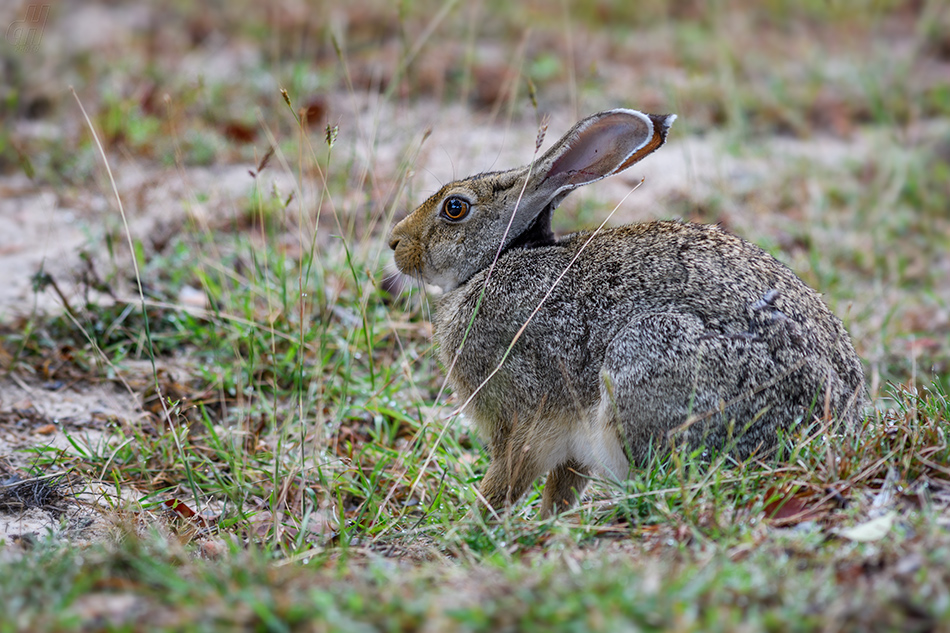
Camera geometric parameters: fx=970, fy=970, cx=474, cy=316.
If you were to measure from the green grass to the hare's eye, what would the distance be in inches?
21.1

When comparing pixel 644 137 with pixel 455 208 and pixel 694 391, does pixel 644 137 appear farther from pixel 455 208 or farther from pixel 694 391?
pixel 694 391

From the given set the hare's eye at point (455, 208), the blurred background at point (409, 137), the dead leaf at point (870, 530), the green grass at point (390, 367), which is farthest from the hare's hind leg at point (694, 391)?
the blurred background at point (409, 137)

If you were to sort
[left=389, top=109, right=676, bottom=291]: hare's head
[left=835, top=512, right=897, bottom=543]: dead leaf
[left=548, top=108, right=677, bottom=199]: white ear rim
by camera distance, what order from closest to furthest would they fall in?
[left=835, top=512, right=897, bottom=543]: dead leaf < [left=548, top=108, right=677, bottom=199]: white ear rim < [left=389, top=109, right=676, bottom=291]: hare's head

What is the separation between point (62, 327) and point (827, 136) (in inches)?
286

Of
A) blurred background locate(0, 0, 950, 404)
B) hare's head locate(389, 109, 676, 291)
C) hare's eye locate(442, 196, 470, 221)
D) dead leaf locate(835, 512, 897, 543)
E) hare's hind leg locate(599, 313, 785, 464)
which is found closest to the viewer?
dead leaf locate(835, 512, 897, 543)

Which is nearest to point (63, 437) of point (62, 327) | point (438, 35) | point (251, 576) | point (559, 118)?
point (62, 327)

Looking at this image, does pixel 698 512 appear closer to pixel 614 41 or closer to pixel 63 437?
pixel 63 437

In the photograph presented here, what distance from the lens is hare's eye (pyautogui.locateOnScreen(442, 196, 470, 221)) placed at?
4.37m

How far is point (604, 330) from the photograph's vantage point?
379cm

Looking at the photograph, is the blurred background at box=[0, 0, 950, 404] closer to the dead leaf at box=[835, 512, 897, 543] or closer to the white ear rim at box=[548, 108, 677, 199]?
the white ear rim at box=[548, 108, 677, 199]

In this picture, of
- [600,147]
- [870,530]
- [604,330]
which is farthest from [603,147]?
[870,530]

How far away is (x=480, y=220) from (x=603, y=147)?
65 cm

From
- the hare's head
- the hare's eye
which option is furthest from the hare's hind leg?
the hare's eye

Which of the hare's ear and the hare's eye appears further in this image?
the hare's eye
